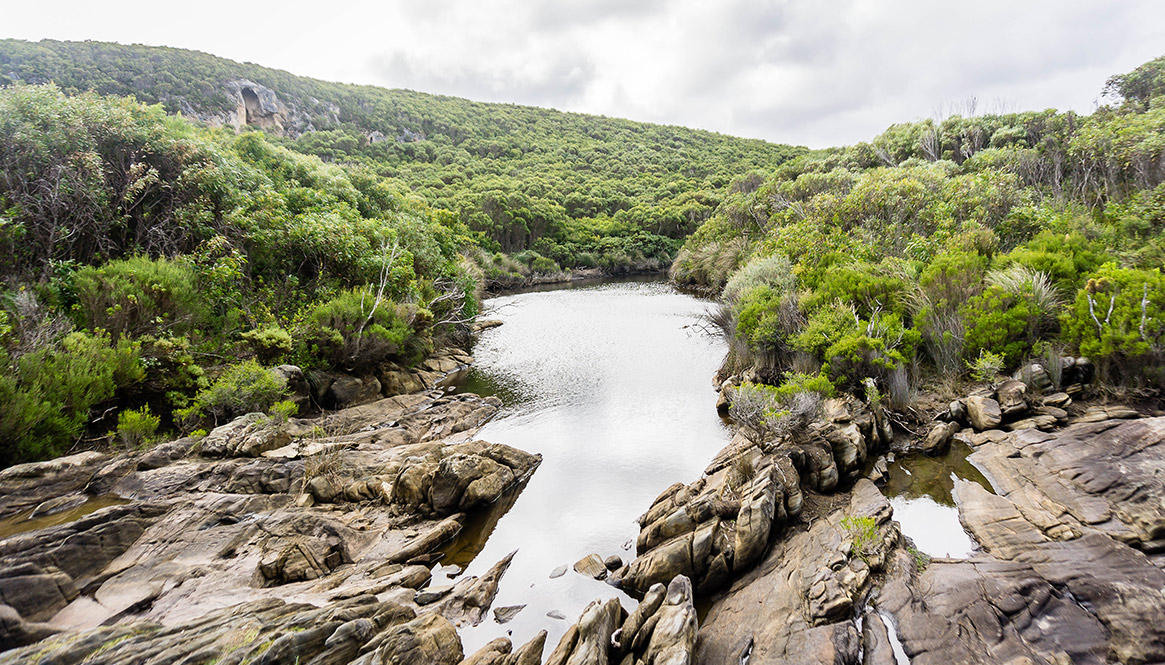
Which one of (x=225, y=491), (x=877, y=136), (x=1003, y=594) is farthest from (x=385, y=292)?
(x=877, y=136)

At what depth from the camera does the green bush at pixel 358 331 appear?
1448cm

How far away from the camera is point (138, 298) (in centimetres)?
1086

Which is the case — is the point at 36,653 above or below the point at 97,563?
above

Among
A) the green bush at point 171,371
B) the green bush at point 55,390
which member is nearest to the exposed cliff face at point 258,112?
the green bush at point 171,371

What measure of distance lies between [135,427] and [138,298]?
3724 millimetres

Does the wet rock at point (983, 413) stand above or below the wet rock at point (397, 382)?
above

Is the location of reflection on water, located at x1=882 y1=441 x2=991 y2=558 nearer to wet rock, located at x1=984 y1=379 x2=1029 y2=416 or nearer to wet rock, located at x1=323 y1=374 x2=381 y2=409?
wet rock, located at x1=984 y1=379 x2=1029 y2=416

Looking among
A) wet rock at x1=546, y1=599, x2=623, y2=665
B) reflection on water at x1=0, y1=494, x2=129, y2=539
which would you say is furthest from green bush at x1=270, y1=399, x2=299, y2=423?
wet rock at x1=546, y1=599, x2=623, y2=665

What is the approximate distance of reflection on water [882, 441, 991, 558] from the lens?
6773 millimetres

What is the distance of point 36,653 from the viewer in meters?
3.96

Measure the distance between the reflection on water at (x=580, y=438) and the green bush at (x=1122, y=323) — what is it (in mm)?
7756

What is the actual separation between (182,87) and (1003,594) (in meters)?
89.3

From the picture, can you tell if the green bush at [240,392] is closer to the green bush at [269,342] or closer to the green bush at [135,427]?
the green bush at [135,427]

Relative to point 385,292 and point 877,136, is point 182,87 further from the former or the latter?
point 877,136
